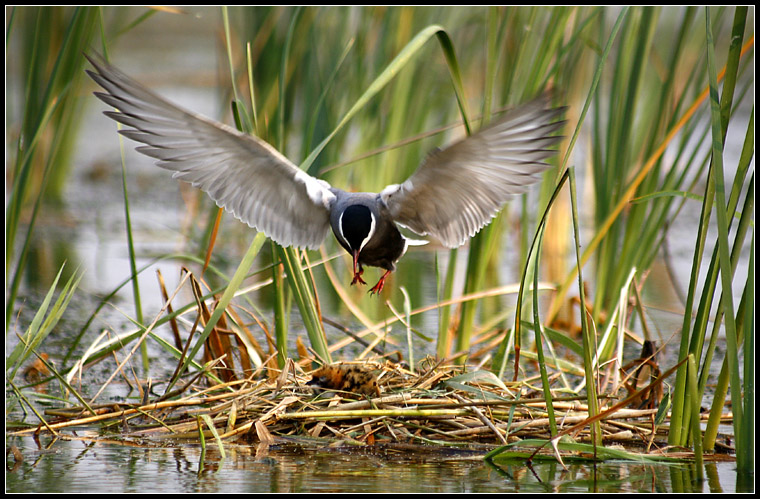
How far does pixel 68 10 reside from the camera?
8.34 m

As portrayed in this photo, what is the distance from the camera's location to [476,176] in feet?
12.6

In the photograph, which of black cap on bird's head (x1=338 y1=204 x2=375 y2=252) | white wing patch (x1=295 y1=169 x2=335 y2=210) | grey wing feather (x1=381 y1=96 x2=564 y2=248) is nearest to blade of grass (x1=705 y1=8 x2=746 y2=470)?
grey wing feather (x1=381 y1=96 x2=564 y2=248)

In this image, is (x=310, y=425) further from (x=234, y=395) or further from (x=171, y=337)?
(x=171, y=337)

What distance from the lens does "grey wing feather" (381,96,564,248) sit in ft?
11.3

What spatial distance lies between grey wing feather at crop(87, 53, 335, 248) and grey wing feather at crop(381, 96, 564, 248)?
1.36 feet

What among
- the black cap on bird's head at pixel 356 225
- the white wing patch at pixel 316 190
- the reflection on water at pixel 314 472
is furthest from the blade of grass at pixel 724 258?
the white wing patch at pixel 316 190

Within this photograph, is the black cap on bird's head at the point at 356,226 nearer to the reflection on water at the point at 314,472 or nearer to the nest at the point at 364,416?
the nest at the point at 364,416

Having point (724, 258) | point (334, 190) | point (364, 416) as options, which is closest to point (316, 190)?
point (334, 190)

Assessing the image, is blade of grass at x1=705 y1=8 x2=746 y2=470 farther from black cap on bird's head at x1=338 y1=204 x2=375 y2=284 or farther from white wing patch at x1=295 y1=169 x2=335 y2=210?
white wing patch at x1=295 y1=169 x2=335 y2=210

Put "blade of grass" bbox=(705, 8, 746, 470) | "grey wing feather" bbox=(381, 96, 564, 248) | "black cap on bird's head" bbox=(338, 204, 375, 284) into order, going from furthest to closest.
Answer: "black cap on bird's head" bbox=(338, 204, 375, 284)
"grey wing feather" bbox=(381, 96, 564, 248)
"blade of grass" bbox=(705, 8, 746, 470)

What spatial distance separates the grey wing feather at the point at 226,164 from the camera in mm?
3502

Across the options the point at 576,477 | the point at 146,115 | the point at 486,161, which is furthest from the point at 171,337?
the point at 576,477

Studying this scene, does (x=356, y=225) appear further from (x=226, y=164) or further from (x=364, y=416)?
(x=364, y=416)

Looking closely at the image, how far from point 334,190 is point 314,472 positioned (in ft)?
5.28
